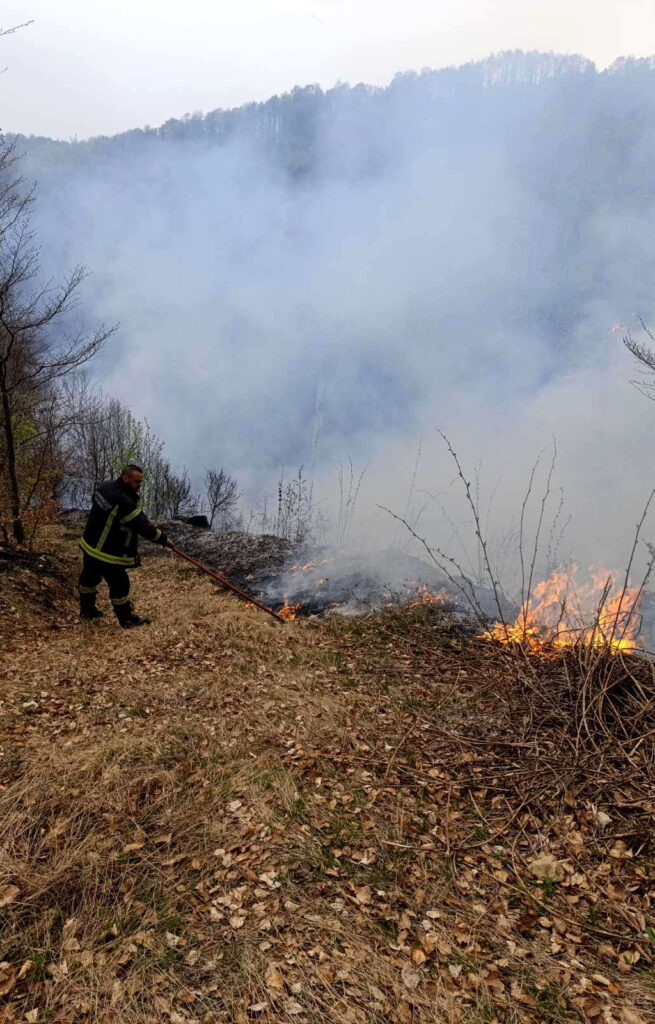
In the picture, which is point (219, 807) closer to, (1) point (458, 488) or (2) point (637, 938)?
(2) point (637, 938)

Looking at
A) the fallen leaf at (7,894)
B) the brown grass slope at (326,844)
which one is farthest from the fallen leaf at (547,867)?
the fallen leaf at (7,894)

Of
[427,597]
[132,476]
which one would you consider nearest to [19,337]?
[132,476]

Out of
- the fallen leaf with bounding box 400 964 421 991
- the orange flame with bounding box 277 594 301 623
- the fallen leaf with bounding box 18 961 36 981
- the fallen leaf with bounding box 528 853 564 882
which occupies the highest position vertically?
the orange flame with bounding box 277 594 301 623

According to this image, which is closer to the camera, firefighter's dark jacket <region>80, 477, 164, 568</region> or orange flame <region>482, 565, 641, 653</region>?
orange flame <region>482, 565, 641, 653</region>

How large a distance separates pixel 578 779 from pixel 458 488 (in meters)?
22.0

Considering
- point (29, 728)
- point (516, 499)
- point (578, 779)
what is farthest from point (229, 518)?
point (578, 779)

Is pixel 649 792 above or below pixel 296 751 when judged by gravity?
above

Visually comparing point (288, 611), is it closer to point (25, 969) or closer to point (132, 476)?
point (132, 476)

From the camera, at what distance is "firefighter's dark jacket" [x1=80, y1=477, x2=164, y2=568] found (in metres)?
7.12

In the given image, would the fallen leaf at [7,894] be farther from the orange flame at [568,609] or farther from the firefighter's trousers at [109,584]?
the orange flame at [568,609]

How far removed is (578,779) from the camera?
13.1ft

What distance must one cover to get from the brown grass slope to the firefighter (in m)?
1.61

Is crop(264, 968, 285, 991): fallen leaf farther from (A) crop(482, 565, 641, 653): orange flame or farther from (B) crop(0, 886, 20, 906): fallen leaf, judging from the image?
(A) crop(482, 565, 641, 653): orange flame

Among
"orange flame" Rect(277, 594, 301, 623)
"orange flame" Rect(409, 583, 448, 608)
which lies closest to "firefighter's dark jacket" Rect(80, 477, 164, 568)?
"orange flame" Rect(277, 594, 301, 623)
